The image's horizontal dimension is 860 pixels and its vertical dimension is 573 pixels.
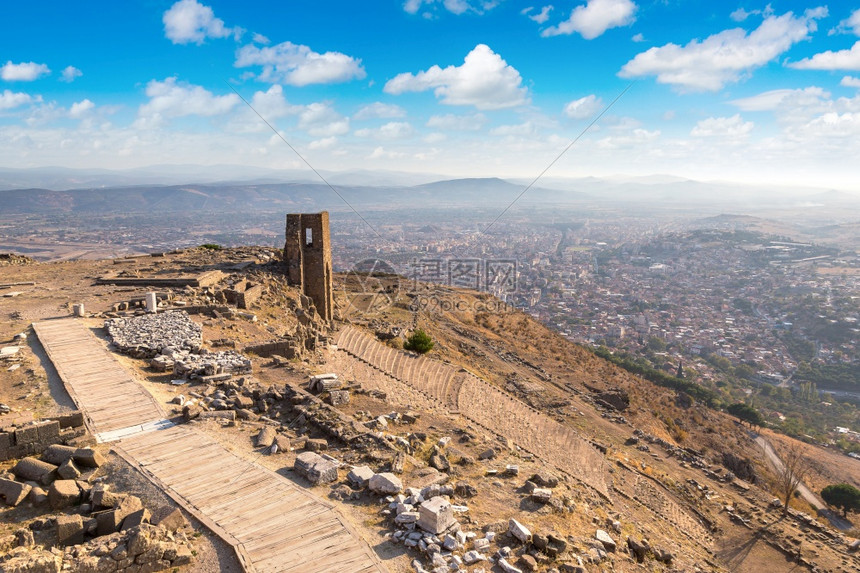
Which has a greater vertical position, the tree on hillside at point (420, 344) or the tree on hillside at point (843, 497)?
the tree on hillside at point (420, 344)

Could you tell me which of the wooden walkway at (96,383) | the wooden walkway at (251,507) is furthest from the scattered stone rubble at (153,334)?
the wooden walkway at (251,507)

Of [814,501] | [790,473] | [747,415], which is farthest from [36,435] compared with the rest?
[747,415]

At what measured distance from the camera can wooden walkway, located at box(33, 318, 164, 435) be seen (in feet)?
34.7

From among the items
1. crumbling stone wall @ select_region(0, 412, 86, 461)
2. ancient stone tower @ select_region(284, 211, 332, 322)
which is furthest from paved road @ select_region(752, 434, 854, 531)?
crumbling stone wall @ select_region(0, 412, 86, 461)

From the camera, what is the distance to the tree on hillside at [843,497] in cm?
2127

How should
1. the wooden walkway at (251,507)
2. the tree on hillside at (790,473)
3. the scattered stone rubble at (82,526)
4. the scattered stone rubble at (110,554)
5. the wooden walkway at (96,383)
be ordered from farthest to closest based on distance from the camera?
1. the tree on hillside at (790,473)
2. the wooden walkway at (96,383)
3. the wooden walkway at (251,507)
4. the scattered stone rubble at (82,526)
5. the scattered stone rubble at (110,554)

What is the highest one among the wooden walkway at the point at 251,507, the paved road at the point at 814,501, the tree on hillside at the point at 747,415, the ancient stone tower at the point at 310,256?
the ancient stone tower at the point at 310,256

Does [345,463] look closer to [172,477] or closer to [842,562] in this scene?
[172,477]

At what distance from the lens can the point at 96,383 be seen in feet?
39.5

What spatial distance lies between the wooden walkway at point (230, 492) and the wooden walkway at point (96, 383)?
21 mm

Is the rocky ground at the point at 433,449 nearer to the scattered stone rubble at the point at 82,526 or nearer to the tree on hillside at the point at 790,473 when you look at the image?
the scattered stone rubble at the point at 82,526

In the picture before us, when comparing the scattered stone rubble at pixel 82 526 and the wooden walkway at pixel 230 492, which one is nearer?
the scattered stone rubble at pixel 82 526

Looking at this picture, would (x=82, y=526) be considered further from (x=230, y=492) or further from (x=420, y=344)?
(x=420, y=344)

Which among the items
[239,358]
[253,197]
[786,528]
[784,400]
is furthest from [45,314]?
[253,197]
